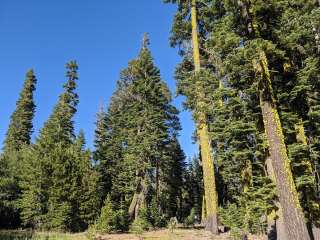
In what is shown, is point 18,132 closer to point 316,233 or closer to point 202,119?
point 202,119

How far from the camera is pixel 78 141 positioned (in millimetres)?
37000

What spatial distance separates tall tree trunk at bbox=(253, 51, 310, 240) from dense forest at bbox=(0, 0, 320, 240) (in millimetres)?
29

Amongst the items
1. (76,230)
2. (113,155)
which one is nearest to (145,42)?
(113,155)

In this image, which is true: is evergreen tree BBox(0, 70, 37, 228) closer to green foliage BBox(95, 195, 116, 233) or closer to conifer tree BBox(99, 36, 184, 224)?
conifer tree BBox(99, 36, 184, 224)

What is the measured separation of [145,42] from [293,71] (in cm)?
2164

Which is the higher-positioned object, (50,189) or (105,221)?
(50,189)

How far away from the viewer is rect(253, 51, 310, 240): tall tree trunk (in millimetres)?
9281

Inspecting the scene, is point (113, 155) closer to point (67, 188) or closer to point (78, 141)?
point (78, 141)

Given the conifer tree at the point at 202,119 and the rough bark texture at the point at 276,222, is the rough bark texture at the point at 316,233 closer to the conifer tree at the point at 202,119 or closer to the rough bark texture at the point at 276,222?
the rough bark texture at the point at 276,222

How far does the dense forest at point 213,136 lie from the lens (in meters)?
11.1

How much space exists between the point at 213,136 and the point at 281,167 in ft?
19.4

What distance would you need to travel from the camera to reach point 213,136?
1553cm

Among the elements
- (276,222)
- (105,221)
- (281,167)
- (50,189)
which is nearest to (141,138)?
(50,189)

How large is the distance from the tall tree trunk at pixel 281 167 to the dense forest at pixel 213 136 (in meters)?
0.03
